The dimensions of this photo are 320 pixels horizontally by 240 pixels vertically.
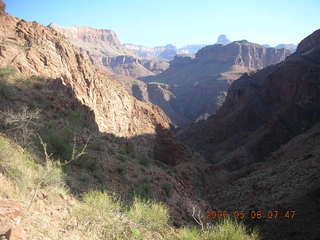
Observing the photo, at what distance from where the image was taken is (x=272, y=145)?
109ft

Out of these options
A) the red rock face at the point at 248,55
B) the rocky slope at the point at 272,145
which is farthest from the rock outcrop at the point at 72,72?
the red rock face at the point at 248,55

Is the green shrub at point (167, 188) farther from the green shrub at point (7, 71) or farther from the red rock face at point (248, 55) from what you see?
the red rock face at point (248, 55)

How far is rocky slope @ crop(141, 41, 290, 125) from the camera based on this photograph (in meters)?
99.7

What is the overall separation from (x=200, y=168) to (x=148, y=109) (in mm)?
8545

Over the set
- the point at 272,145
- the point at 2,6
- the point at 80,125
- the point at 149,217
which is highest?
the point at 2,6

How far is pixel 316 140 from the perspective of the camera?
73.2 feet

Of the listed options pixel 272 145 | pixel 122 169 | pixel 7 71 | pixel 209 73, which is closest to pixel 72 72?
pixel 7 71

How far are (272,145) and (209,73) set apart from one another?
100m

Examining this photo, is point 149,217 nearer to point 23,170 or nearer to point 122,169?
point 23,170

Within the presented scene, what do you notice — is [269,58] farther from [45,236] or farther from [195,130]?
[45,236]

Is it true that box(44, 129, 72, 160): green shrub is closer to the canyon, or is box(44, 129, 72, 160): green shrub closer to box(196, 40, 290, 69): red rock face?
the canyon

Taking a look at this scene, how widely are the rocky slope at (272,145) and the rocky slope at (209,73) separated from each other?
39.3m

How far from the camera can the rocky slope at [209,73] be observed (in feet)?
327

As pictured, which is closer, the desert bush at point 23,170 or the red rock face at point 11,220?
the red rock face at point 11,220
